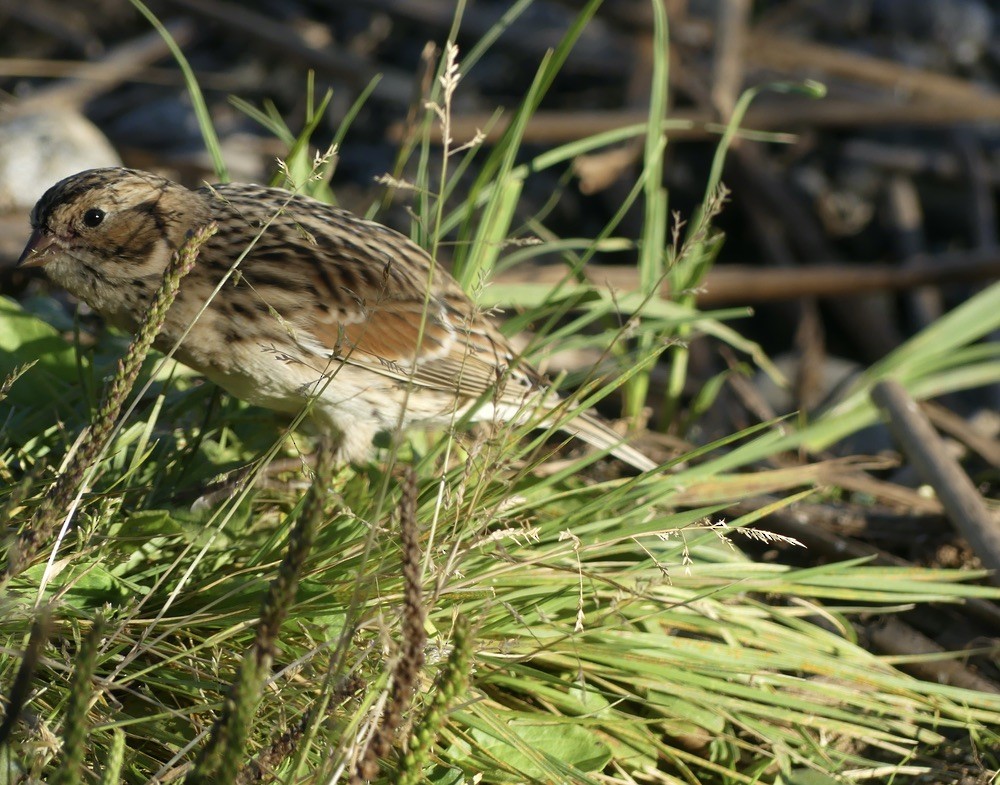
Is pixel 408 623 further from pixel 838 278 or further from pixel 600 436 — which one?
pixel 838 278

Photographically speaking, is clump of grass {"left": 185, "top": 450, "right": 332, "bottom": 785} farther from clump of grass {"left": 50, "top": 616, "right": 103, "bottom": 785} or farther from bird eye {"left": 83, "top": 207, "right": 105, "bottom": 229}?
bird eye {"left": 83, "top": 207, "right": 105, "bottom": 229}

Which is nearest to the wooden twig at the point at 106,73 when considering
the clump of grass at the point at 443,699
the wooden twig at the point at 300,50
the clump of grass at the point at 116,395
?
the wooden twig at the point at 300,50

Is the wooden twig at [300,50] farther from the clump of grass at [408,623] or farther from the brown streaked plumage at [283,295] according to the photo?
the clump of grass at [408,623]

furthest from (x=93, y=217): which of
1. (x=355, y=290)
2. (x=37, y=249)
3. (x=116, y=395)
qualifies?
(x=116, y=395)

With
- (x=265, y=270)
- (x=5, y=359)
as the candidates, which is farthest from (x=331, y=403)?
(x=5, y=359)

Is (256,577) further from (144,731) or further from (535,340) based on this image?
(535,340)

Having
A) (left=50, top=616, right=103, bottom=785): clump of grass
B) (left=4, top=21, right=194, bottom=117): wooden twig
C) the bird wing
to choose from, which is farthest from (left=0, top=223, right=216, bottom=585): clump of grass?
(left=4, top=21, right=194, bottom=117): wooden twig

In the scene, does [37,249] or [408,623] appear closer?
[408,623]
